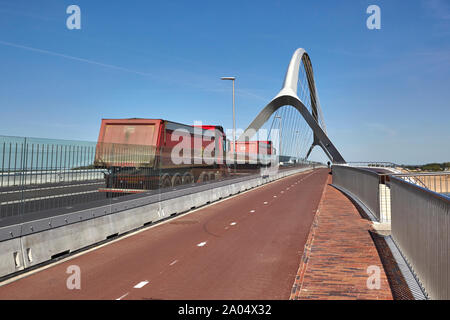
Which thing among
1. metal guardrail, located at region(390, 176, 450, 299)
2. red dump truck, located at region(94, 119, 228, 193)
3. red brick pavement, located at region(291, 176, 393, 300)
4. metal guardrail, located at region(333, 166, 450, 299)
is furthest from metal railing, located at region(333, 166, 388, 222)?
red dump truck, located at region(94, 119, 228, 193)

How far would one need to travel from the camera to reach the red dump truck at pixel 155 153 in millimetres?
11703

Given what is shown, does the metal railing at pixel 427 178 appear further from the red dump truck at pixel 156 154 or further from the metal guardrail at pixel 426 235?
the red dump truck at pixel 156 154

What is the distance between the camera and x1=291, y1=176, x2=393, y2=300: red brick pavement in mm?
5504

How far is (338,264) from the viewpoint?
7.00m

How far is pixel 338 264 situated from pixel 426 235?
192cm

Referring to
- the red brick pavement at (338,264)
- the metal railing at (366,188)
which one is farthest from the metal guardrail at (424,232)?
the metal railing at (366,188)

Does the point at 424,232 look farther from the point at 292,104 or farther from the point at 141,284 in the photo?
the point at 292,104

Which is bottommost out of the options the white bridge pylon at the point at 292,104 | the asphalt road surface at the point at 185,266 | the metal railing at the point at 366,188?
the asphalt road surface at the point at 185,266

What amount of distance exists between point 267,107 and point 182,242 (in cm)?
6727

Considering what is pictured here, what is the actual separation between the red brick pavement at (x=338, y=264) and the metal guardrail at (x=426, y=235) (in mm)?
584

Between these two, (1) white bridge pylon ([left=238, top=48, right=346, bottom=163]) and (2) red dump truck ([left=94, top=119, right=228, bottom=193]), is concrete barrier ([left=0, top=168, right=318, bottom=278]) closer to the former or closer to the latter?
(2) red dump truck ([left=94, top=119, right=228, bottom=193])

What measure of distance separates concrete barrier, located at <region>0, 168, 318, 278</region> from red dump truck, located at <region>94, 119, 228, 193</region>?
0.91 meters
